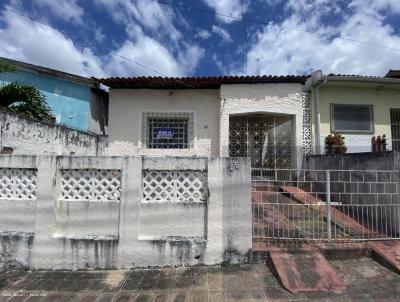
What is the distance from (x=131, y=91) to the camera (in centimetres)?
1002

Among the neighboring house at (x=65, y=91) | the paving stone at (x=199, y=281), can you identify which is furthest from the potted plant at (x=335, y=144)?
the neighboring house at (x=65, y=91)

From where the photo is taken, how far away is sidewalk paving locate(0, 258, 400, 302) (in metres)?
3.59

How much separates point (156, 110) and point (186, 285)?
7.01 metres

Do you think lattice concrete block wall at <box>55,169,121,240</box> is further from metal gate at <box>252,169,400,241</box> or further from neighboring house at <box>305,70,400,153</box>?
neighboring house at <box>305,70,400,153</box>

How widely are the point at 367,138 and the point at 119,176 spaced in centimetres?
856

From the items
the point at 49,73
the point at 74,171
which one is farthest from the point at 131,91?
the point at 74,171

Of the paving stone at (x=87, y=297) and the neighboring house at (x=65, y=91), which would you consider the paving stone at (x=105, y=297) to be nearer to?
the paving stone at (x=87, y=297)

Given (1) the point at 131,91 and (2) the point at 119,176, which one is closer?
(2) the point at 119,176

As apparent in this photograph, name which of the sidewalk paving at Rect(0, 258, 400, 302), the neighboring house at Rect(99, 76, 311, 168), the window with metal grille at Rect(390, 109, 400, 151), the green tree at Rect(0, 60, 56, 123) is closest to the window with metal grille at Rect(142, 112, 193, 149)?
the neighboring house at Rect(99, 76, 311, 168)

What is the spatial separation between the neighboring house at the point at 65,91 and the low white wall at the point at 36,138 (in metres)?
1.60

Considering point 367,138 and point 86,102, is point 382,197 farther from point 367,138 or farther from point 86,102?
point 86,102

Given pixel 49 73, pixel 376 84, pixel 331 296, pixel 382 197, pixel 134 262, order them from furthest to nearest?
pixel 49 73, pixel 376 84, pixel 382 197, pixel 134 262, pixel 331 296

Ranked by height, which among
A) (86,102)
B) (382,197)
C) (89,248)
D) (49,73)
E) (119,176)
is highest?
(49,73)

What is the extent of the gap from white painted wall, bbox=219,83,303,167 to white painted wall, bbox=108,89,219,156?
20.7 inches
